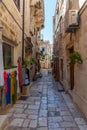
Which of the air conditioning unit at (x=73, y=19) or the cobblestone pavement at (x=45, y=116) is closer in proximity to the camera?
the cobblestone pavement at (x=45, y=116)

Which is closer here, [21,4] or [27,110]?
[27,110]

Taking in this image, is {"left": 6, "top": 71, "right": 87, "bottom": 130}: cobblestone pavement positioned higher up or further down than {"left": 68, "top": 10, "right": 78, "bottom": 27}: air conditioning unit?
further down

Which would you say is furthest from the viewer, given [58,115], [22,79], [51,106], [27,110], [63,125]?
[22,79]

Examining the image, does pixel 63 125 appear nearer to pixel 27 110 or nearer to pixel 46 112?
pixel 46 112

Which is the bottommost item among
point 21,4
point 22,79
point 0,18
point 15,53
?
point 22,79

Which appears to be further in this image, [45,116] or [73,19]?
[73,19]

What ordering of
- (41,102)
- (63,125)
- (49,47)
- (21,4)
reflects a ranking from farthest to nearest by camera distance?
(49,47)
(21,4)
(41,102)
(63,125)

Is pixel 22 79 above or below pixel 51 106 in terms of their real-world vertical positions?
above

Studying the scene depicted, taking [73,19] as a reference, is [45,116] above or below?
below

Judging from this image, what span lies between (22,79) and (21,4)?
12.1ft

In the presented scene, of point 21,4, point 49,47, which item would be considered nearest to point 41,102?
point 21,4

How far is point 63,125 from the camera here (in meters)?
5.36

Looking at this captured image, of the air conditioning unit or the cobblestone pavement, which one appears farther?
the air conditioning unit

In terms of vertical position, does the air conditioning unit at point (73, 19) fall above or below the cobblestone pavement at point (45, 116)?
above
